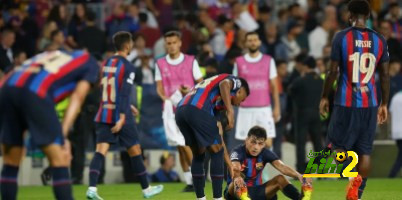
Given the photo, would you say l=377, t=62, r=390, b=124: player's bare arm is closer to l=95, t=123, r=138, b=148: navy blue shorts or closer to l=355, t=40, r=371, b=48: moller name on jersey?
l=355, t=40, r=371, b=48: moller name on jersey

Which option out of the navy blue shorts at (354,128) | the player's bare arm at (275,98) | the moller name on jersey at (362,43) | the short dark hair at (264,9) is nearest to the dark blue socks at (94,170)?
the navy blue shorts at (354,128)

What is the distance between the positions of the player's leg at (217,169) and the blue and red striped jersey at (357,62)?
150cm

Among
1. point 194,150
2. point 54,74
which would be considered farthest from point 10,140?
point 194,150

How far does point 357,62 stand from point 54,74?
161 inches

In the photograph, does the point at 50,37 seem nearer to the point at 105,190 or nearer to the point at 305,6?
the point at 105,190

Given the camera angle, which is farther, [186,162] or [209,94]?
[186,162]

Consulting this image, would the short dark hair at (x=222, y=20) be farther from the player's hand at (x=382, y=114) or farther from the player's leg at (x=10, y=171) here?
the player's leg at (x=10, y=171)

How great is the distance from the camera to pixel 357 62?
482 inches

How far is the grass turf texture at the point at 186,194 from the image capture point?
1498 centimetres

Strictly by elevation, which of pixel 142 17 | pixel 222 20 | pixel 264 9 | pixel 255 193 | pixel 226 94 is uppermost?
pixel 264 9

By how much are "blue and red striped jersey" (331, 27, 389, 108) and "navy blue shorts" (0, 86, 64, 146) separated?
13.0ft

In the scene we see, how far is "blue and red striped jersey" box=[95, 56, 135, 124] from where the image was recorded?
46.7 ft

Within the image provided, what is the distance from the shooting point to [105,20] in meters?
23.7

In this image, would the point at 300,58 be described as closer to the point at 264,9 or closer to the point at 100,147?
the point at 264,9
